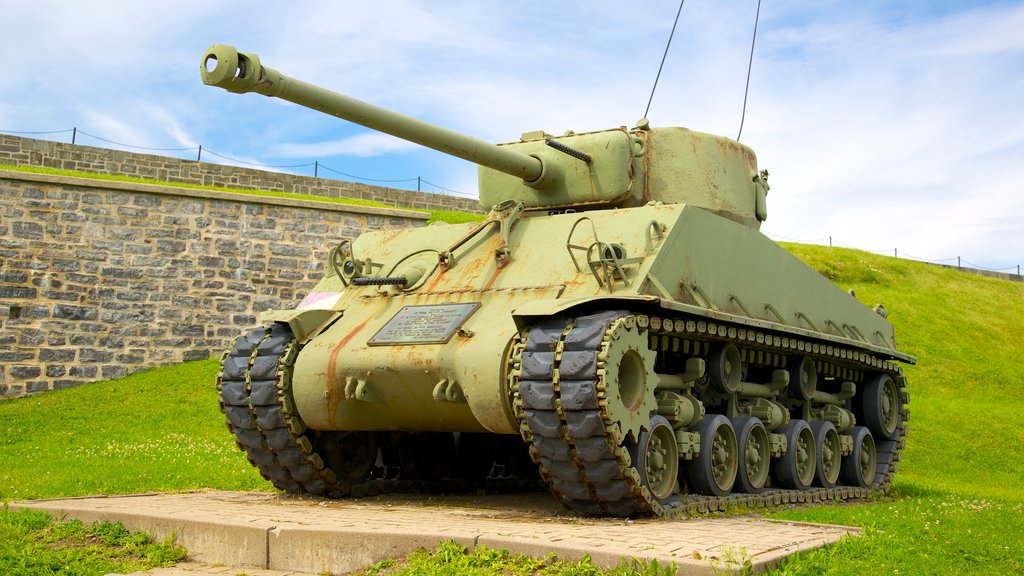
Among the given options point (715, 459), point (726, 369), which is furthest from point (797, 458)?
point (715, 459)

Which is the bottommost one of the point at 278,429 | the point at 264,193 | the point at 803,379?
the point at 278,429

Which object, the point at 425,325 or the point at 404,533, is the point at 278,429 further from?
the point at 404,533

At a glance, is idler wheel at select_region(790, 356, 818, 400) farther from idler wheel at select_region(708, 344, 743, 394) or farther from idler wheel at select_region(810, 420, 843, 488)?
idler wheel at select_region(708, 344, 743, 394)

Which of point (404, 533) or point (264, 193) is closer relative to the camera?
point (404, 533)

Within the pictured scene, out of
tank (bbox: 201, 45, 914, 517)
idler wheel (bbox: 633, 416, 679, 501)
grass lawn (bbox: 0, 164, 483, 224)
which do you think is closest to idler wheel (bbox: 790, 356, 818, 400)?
tank (bbox: 201, 45, 914, 517)

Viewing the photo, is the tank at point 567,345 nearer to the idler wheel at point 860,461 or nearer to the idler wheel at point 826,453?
the idler wheel at point 826,453

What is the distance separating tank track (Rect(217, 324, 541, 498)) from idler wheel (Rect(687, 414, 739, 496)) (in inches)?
118

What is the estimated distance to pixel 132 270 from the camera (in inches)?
770

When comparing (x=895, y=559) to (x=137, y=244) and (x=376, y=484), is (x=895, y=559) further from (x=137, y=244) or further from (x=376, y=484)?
(x=137, y=244)

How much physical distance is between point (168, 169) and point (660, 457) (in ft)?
67.1

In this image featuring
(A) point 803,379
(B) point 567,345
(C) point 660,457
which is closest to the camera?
(B) point 567,345

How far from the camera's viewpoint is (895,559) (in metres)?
6.20

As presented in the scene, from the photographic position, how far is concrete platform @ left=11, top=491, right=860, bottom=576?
569cm

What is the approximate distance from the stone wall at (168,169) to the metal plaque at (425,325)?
18555mm
